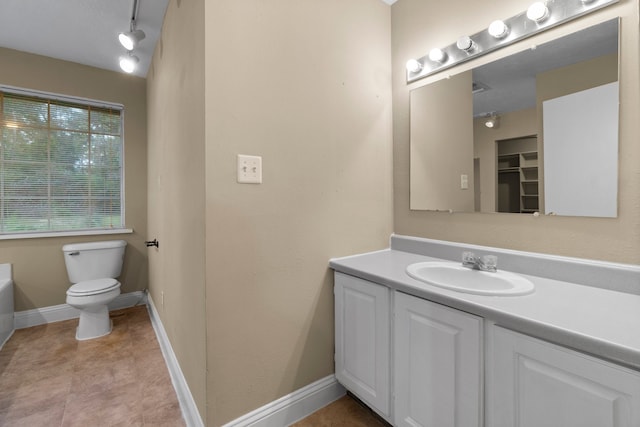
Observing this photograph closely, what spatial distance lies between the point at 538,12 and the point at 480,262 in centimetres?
112

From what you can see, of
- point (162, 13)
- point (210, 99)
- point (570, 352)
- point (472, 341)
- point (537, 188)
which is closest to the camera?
point (570, 352)

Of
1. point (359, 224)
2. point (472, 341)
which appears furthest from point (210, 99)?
point (472, 341)

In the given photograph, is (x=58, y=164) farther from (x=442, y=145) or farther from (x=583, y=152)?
(x=583, y=152)

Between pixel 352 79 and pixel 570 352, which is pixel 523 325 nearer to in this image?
pixel 570 352

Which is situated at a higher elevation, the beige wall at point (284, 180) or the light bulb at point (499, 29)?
the light bulb at point (499, 29)

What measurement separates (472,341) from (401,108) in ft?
4.62

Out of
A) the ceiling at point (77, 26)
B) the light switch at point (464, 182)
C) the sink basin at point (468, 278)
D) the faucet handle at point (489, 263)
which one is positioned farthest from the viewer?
the ceiling at point (77, 26)

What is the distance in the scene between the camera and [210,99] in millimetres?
1202

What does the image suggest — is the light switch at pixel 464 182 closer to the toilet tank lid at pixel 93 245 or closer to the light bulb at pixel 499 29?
the light bulb at pixel 499 29

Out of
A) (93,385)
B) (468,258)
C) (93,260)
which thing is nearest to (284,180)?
(468,258)

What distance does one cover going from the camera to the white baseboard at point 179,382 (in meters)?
1.41

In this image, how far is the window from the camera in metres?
2.55

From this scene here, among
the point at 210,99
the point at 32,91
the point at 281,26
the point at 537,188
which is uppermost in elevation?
the point at 32,91

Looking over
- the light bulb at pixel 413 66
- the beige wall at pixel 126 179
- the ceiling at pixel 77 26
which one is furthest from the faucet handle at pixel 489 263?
the beige wall at pixel 126 179
